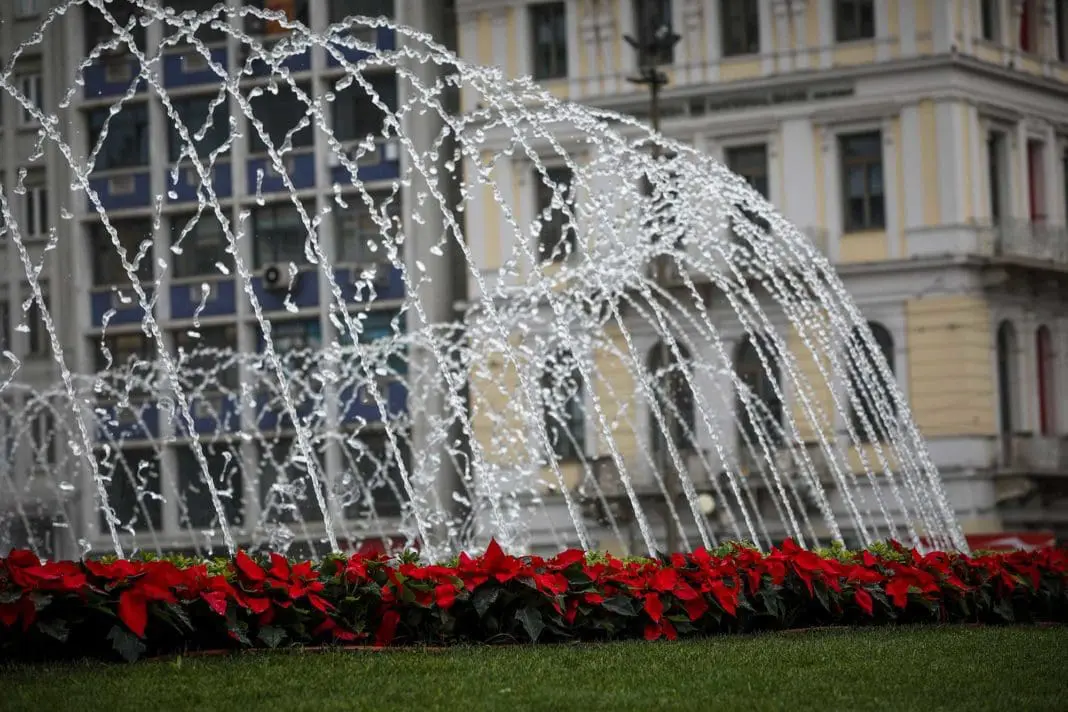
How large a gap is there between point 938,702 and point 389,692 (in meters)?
2.73

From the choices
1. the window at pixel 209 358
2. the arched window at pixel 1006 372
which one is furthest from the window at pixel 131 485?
the arched window at pixel 1006 372

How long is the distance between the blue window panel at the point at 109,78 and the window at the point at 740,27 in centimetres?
1616

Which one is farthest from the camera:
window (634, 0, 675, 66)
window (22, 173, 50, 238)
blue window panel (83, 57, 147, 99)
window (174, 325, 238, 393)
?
window (22, 173, 50, 238)

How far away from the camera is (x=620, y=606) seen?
12.3m

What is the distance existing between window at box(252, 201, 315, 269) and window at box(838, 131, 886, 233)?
13.5 meters

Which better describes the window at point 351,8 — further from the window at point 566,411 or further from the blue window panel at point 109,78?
the window at point 566,411

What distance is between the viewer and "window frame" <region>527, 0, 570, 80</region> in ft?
143

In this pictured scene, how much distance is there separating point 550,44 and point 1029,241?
11052mm

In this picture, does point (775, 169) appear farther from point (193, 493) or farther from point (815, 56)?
point (193, 493)

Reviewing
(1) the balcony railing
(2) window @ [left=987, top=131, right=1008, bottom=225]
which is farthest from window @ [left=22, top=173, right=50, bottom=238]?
(1) the balcony railing

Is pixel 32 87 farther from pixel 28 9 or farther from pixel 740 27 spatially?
pixel 740 27

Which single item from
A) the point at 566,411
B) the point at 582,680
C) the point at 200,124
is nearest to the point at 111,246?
the point at 200,124

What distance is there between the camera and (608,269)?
34.2 meters

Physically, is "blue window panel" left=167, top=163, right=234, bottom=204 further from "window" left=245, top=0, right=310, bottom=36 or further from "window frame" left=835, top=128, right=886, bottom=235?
"window frame" left=835, top=128, right=886, bottom=235
